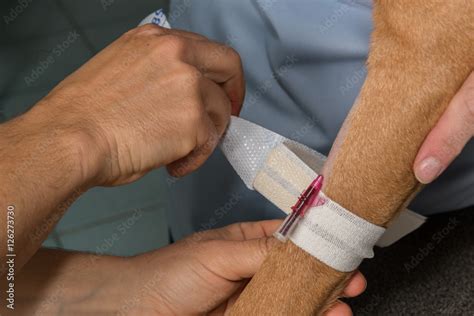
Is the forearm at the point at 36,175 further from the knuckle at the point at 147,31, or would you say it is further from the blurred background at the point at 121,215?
the blurred background at the point at 121,215

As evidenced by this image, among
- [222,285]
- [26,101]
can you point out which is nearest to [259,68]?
[222,285]

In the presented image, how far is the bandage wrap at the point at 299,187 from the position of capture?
0.65 meters

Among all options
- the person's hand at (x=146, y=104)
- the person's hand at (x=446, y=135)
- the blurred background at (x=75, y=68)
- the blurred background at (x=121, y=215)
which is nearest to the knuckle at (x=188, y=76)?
the person's hand at (x=146, y=104)

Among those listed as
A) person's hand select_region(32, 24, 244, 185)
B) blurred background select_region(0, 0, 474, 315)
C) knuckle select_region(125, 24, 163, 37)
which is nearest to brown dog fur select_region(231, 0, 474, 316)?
person's hand select_region(32, 24, 244, 185)

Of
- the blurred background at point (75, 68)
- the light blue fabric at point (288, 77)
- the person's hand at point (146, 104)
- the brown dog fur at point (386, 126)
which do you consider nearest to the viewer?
the brown dog fur at point (386, 126)

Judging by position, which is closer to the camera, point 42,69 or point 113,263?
point 113,263

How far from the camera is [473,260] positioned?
1170 millimetres

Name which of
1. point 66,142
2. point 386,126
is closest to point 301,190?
point 386,126

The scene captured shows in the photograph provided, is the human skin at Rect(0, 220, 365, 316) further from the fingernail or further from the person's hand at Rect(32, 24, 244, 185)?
the fingernail

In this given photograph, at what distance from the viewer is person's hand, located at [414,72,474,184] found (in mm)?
598

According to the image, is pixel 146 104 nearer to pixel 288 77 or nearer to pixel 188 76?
pixel 188 76

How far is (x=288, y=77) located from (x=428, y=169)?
34 centimetres

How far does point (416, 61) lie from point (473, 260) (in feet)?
2.25

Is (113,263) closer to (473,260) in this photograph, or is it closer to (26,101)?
(473,260)
